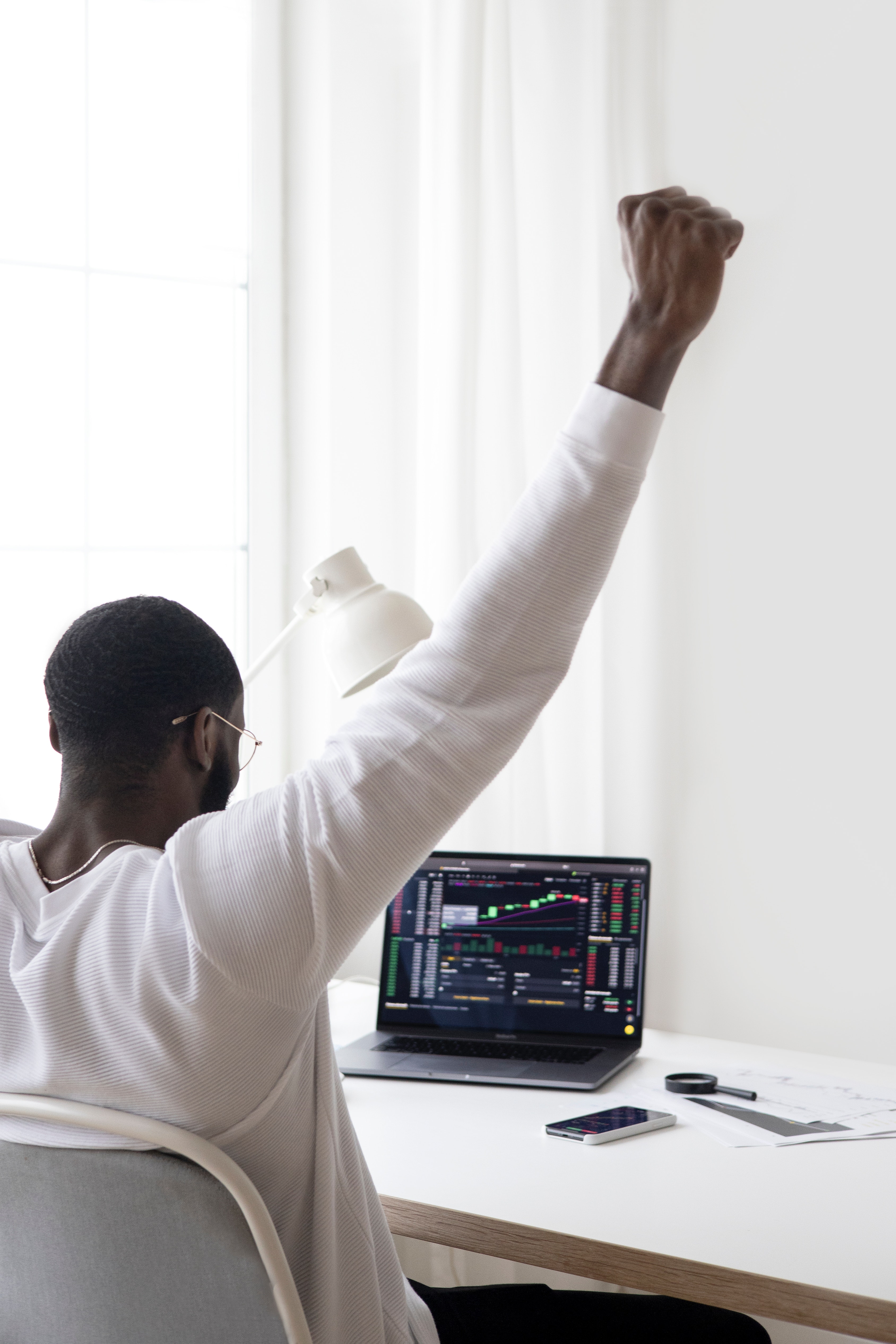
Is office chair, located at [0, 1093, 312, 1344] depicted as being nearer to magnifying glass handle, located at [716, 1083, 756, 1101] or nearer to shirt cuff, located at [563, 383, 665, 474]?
shirt cuff, located at [563, 383, 665, 474]

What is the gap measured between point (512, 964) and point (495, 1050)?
123 mm

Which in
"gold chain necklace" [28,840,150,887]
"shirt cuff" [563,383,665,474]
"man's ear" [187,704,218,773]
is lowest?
"gold chain necklace" [28,840,150,887]

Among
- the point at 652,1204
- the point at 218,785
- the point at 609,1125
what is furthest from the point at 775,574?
the point at 218,785

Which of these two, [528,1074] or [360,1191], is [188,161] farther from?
[360,1191]

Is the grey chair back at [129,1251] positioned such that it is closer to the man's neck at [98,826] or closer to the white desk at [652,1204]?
the man's neck at [98,826]

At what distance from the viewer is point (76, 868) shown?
92cm

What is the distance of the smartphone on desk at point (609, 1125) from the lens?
133 centimetres

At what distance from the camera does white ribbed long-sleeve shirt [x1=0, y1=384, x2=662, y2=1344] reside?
0.75 meters

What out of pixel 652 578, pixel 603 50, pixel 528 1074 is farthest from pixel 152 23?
pixel 528 1074

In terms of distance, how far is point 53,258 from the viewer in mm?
2031

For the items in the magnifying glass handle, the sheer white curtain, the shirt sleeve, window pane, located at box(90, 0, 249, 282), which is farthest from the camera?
window pane, located at box(90, 0, 249, 282)

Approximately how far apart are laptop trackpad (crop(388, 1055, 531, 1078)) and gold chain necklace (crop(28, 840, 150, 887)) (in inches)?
29.9

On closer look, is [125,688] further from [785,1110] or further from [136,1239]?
[785,1110]

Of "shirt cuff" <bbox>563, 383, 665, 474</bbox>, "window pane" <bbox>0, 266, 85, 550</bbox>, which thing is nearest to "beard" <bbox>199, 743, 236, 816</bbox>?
"shirt cuff" <bbox>563, 383, 665, 474</bbox>
